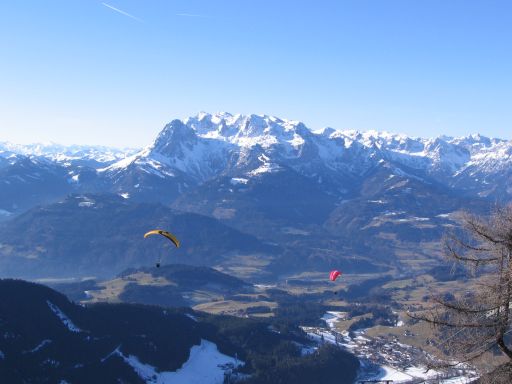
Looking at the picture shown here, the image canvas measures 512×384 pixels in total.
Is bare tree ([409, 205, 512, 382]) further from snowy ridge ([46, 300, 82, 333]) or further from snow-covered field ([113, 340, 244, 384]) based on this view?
snowy ridge ([46, 300, 82, 333])

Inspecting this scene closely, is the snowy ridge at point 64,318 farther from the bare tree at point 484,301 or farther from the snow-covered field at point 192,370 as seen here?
the bare tree at point 484,301

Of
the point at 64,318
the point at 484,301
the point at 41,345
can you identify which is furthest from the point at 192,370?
the point at 484,301

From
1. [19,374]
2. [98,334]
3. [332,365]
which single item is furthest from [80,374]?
[332,365]

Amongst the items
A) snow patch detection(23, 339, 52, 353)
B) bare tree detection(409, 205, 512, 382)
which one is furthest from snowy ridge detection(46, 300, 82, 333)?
bare tree detection(409, 205, 512, 382)

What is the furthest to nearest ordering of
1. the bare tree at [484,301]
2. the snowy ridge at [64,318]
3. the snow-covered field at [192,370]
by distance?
1. the snowy ridge at [64,318]
2. the snow-covered field at [192,370]
3. the bare tree at [484,301]

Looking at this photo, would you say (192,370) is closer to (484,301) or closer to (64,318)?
(64,318)

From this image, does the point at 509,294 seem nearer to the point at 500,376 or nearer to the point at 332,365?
the point at 500,376

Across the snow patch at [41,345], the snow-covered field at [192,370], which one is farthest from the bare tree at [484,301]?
the snow-covered field at [192,370]
